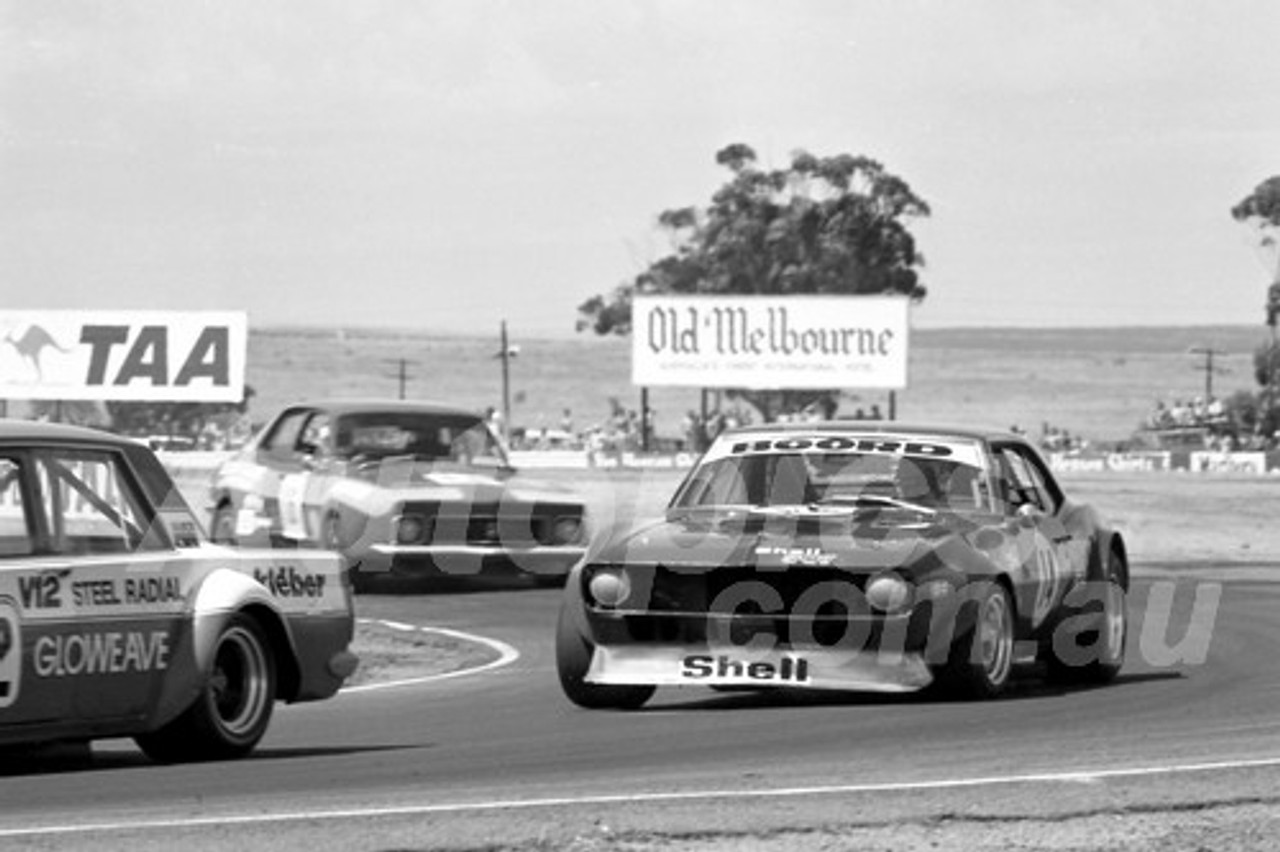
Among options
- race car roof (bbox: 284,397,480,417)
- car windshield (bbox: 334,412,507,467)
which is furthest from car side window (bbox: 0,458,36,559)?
race car roof (bbox: 284,397,480,417)

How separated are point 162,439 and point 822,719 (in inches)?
2028

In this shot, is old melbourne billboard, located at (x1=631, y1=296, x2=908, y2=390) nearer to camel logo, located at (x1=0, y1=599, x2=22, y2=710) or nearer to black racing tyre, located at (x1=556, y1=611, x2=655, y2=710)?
black racing tyre, located at (x1=556, y1=611, x2=655, y2=710)

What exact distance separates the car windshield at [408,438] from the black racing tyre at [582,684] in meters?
10.0

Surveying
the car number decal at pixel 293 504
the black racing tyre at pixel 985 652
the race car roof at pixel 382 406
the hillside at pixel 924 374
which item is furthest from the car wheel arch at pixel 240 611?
the hillside at pixel 924 374

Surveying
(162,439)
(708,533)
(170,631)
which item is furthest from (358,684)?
(162,439)

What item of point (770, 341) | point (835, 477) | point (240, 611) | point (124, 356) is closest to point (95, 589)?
point (240, 611)

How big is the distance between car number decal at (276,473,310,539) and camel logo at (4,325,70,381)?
2027 centimetres

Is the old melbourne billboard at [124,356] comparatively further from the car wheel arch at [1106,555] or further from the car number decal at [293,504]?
the car wheel arch at [1106,555]

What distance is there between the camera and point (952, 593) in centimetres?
1141

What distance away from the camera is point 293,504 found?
2139 centimetres

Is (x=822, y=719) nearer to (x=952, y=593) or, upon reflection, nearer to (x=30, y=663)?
(x=952, y=593)

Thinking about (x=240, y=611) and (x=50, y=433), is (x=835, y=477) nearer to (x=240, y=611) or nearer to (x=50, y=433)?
(x=240, y=611)

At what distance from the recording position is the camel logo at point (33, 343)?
4112 centimetres

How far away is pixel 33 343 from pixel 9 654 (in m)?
33.5
